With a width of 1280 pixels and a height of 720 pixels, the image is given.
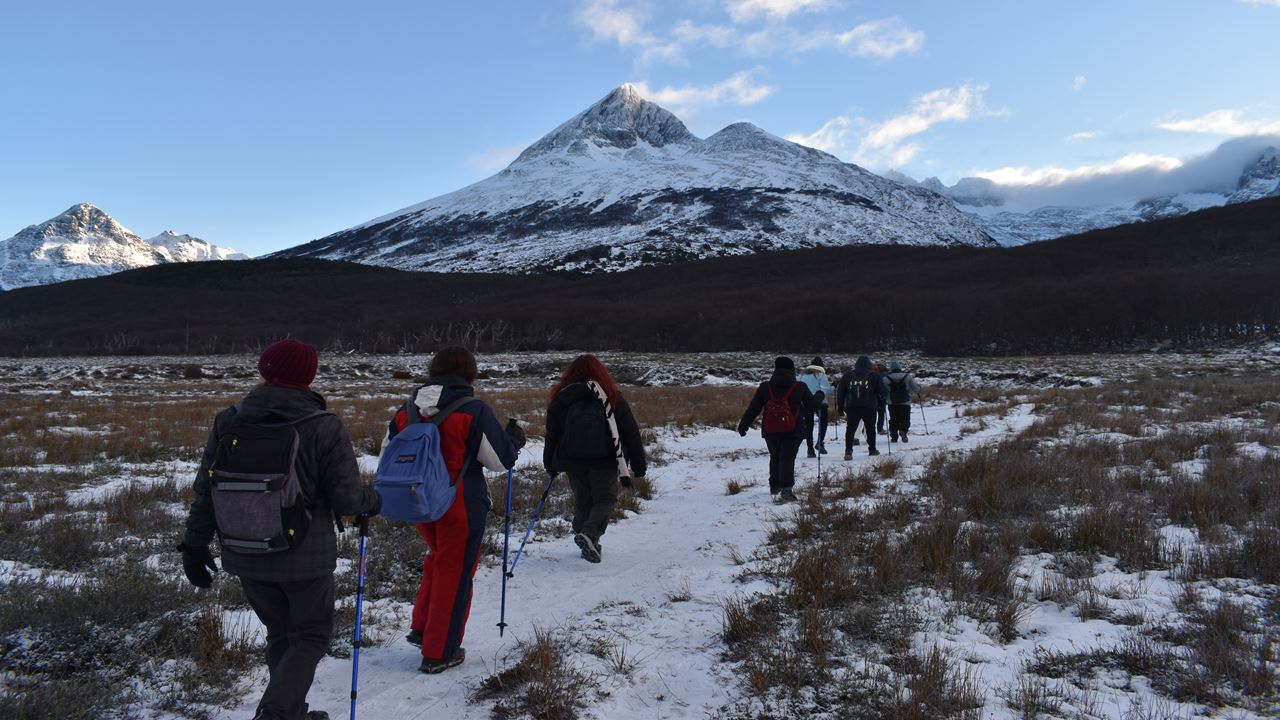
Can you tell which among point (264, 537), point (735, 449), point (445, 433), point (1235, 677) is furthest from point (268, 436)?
point (735, 449)

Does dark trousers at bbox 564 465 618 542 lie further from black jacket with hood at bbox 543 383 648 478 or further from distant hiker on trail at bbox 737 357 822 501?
distant hiker on trail at bbox 737 357 822 501

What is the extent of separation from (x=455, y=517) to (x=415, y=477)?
0.55 meters

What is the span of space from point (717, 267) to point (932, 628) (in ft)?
435

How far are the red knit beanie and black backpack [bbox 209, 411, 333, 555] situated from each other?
25 cm

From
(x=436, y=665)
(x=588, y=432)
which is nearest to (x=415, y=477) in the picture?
(x=436, y=665)

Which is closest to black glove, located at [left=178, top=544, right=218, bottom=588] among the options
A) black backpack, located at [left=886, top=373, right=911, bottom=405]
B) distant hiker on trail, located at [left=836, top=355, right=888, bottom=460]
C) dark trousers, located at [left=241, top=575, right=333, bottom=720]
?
dark trousers, located at [left=241, top=575, right=333, bottom=720]

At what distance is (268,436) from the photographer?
3014 mm

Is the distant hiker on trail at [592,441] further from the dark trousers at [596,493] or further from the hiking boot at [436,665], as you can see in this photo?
the hiking boot at [436,665]

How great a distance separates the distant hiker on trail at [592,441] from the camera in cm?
629

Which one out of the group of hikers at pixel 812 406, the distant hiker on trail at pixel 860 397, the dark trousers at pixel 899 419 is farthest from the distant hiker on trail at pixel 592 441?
the dark trousers at pixel 899 419

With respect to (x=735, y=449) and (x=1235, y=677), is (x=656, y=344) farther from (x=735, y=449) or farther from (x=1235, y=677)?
(x=1235, y=677)

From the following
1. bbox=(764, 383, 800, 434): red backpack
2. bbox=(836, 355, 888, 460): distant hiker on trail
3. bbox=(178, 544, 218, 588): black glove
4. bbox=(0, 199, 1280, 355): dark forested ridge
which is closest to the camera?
bbox=(178, 544, 218, 588): black glove

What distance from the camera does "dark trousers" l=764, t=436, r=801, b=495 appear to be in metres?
9.26

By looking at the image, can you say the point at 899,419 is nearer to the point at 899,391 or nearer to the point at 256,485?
the point at 899,391
